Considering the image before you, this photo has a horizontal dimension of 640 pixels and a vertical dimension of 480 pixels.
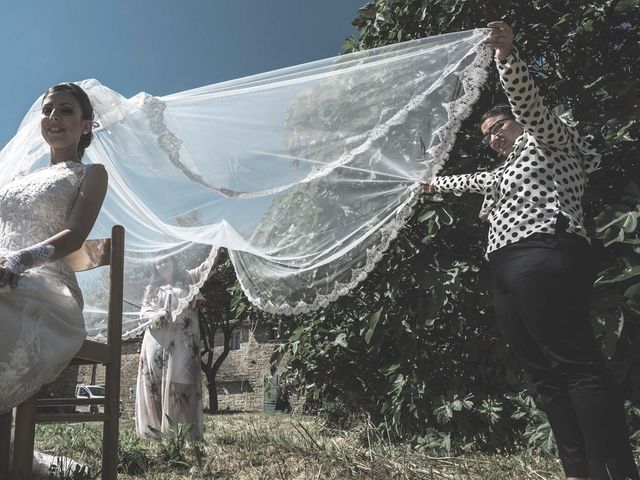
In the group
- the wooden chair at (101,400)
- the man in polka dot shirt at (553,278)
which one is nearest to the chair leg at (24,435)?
the wooden chair at (101,400)

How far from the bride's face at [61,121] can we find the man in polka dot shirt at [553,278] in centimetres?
180

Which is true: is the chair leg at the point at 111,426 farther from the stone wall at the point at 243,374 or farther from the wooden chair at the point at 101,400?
the stone wall at the point at 243,374

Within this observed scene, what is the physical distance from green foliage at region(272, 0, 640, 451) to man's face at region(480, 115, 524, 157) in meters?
0.76

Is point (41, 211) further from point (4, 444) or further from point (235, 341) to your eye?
point (235, 341)

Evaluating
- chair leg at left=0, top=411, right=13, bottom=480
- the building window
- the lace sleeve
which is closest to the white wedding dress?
chair leg at left=0, top=411, right=13, bottom=480

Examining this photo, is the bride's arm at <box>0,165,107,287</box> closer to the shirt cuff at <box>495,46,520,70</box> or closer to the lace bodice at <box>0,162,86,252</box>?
the lace bodice at <box>0,162,86,252</box>

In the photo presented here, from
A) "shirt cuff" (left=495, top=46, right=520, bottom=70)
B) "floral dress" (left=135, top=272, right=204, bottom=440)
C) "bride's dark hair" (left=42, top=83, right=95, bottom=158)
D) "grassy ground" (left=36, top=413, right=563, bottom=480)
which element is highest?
"bride's dark hair" (left=42, top=83, right=95, bottom=158)

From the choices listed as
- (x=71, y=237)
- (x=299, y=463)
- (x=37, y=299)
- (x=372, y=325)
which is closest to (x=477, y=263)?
(x=372, y=325)

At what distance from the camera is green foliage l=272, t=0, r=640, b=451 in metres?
3.18

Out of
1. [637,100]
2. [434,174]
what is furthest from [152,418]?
[637,100]

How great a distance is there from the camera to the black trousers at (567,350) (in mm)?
1974

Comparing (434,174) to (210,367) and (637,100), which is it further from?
(210,367)

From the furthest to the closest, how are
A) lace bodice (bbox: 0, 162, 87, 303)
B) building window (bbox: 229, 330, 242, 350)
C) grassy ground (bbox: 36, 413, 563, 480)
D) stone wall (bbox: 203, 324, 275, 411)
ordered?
building window (bbox: 229, 330, 242, 350)
stone wall (bbox: 203, 324, 275, 411)
grassy ground (bbox: 36, 413, 563, 480)
lace bodice (bbox: 0, 162, 87, 303)

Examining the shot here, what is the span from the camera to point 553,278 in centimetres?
214
